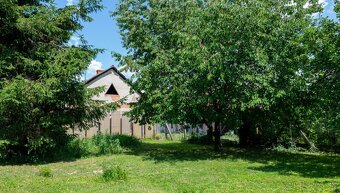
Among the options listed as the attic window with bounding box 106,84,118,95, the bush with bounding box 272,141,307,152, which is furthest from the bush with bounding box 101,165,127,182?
the attic window with bounding box 106,84,118,95

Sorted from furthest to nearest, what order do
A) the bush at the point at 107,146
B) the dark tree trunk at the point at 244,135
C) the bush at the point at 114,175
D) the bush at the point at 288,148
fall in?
the dark tree trunk at the point at 244,135 → the bush at the point at 288,148 → the bush at the point at 107,146 → the bush at the point at 114,175

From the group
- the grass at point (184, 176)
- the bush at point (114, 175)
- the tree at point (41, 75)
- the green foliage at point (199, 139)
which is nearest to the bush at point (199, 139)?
the green foliage at point (199, 139)

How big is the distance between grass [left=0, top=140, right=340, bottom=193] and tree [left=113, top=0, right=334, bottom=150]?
2.25m

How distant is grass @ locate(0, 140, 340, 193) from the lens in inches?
342

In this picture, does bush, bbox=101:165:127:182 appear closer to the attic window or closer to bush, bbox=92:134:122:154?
bush, bbox=92:134:122:154

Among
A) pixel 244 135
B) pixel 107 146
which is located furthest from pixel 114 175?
pixel 244 135

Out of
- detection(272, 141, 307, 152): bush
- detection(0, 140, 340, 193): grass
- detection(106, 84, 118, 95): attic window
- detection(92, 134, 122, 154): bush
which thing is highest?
detection(106, 84, 118, 95): attic window

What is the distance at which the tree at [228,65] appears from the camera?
13.3 metres

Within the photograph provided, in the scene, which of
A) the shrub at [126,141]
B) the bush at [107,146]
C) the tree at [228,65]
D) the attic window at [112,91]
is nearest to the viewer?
the tree at [228,65]

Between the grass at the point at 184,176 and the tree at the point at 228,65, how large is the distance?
2252 millimetres

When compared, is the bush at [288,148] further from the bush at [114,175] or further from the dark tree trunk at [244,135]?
the bush at [114,175]

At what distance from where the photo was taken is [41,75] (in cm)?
1279

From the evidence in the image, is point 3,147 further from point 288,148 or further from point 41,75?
point 288,148

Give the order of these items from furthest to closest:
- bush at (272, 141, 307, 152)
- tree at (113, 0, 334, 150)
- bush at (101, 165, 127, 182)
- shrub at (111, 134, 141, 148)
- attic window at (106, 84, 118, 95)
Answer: attic window at (106, 84, 118, 95) < shrub at (111, 134, 141, 148) < bush at (272, 141, 307, 152) < tree at (113, 0, 334, 150) < bush at (101, 165, 127, 182)
